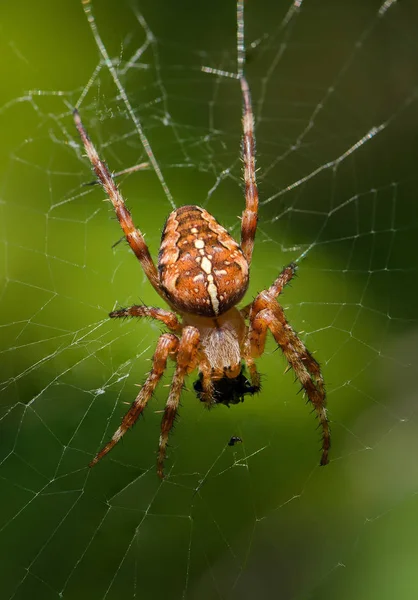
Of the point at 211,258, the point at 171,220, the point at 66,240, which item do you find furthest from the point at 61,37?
the point at 211,258

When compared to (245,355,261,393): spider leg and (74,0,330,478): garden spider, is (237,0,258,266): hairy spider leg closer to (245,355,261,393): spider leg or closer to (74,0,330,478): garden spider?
(74,0,330,478): garden spider

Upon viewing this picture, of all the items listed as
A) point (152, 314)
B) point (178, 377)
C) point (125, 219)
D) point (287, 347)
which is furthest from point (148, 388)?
point (125, 219)

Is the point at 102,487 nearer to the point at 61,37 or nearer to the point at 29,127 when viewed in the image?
the point at 29,127

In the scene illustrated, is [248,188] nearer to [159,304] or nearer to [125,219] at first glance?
[125,219]

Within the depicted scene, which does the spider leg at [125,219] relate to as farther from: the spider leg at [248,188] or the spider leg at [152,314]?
the spider leg at [248,188]

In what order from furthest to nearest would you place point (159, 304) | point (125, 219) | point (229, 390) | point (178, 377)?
point (159, 304) → point (125, 219) → point (229, 390) → point (178, 377)

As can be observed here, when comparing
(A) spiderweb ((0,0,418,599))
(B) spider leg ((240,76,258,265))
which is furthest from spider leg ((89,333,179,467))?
(B) spider leg ((240,76,258,265))

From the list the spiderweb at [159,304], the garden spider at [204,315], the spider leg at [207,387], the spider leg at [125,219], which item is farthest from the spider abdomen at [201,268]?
the spiderweb at [159,304]
